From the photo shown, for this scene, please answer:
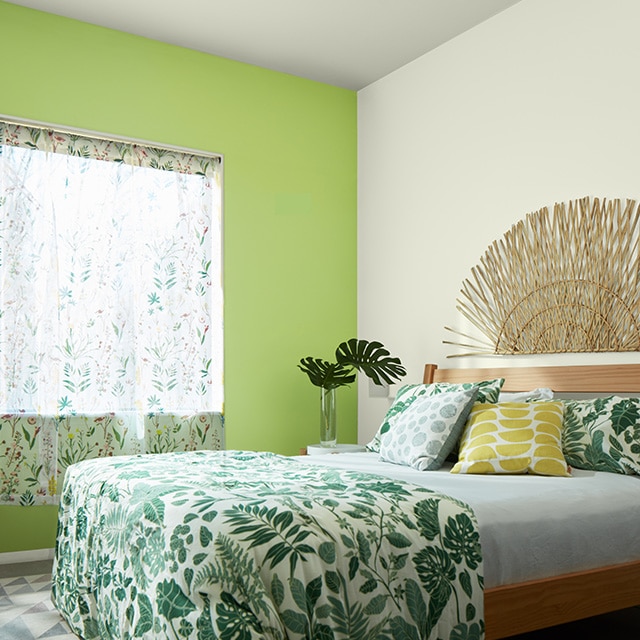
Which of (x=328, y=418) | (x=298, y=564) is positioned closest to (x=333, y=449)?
(x=328, y=418)

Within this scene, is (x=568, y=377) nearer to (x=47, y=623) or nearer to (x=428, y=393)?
(x=428, y=393)

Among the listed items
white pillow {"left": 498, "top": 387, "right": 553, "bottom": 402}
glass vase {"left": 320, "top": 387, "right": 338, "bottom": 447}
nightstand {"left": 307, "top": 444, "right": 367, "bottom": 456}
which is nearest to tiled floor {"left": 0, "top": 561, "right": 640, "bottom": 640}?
white pillow {"left": 498, "top": 387, "right": 553, "bottom": 402}

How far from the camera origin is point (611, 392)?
3248mm

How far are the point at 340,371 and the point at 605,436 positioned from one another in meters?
1.94

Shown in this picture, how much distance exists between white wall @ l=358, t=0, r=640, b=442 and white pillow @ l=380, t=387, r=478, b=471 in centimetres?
69

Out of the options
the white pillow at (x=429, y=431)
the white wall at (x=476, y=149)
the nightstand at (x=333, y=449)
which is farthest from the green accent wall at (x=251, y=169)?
the white pillow at (x=429, y=431)

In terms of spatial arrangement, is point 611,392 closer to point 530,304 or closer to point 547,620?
→ point 530,304

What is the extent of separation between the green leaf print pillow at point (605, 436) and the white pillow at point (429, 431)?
1.41 ft

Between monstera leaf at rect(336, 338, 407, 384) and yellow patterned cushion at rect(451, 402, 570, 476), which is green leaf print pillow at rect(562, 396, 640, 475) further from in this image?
monstera leaf at rect(336, 338, 407, 384)

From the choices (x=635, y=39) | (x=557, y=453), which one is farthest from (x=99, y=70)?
(x=557, y=453)

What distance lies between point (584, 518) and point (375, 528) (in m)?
0.81

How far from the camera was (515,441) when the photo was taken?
2.87m

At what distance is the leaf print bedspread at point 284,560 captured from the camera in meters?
1.81

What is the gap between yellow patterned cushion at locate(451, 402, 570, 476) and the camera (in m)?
2.79
